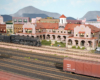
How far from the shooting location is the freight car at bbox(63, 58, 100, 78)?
2812 centimetres

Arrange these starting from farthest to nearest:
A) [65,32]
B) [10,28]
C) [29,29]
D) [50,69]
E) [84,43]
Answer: [10,28] → [29,29] → [65,32] → [84,43] → [50,69]

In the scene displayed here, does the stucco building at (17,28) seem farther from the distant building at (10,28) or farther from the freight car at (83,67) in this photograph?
the freight car at (83,67)

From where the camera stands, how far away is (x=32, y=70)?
33219 millimetres

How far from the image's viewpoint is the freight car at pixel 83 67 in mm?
28123

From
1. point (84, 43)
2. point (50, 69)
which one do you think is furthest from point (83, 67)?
point (84, 43)

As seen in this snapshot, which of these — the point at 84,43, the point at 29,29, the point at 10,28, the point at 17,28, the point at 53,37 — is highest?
the point at 17,28

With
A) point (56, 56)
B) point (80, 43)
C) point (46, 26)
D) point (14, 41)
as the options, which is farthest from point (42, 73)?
point (46, 26)

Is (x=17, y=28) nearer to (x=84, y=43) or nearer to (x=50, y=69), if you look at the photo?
(x=84, y=43)

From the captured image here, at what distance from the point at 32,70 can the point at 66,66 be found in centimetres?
786

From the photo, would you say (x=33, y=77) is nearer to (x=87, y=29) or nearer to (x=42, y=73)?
(x=42, y=73)

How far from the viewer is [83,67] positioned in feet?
95.7

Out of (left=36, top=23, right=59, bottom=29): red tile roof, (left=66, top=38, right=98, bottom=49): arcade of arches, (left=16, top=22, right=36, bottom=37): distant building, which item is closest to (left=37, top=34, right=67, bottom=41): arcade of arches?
(left=16, top=22, right=36, bottom=37): distant building

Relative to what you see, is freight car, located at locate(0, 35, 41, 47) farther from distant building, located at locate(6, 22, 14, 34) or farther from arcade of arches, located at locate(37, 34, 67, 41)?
distant building, located at locate(6, 22, 14, 34)

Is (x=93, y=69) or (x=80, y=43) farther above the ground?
(x=80, y=43)
